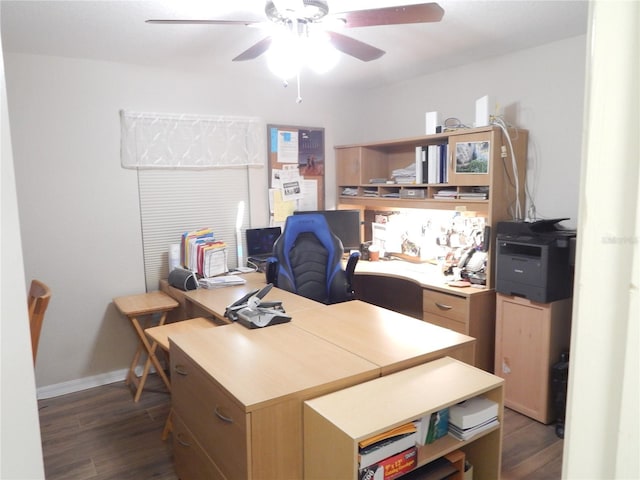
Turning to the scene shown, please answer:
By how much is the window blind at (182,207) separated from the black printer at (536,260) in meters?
2.27

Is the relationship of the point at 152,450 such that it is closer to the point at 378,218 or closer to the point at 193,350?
the point at 193,350

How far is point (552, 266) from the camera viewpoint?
9.17 feet

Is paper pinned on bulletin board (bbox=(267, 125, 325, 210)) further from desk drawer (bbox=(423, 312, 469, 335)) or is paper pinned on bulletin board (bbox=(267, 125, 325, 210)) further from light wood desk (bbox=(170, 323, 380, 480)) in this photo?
light wood desk (bbox=(170, 323, 380, 480))

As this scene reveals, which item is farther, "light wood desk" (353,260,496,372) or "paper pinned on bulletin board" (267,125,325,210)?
"paper pinned on bulletin board" (267,125,325,210)

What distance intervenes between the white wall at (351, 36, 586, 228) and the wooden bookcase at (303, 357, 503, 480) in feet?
6.26

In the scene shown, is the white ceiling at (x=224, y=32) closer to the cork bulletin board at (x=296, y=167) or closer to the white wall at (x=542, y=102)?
the white wall at (x=542, y=102)

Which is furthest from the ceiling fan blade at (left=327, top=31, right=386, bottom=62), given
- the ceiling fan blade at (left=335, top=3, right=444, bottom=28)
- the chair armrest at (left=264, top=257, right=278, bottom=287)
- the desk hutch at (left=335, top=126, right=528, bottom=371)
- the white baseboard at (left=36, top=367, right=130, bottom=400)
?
the white baseboard at (left=36, top=367, right=130, bottom=400)

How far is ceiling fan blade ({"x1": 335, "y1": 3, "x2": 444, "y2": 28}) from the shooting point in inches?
76.0

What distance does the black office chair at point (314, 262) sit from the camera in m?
3.50

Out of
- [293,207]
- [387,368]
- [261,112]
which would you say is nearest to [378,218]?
[293,207]

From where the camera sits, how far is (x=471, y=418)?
1.68m

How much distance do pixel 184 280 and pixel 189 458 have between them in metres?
1.47

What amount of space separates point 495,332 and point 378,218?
1711 millimetres

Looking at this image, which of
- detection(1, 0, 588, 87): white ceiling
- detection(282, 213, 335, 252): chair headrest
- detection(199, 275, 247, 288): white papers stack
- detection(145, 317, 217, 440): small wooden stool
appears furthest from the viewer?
detection(282, 213, 335, 252): chair headrest
